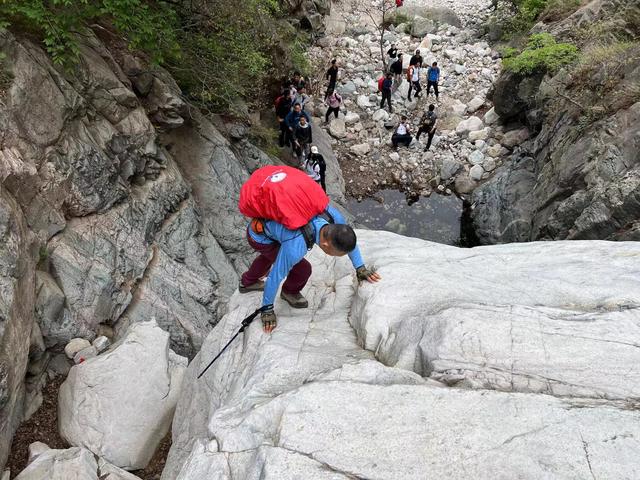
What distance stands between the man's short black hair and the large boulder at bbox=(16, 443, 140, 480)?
4.41m

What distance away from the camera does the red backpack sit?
463 cm

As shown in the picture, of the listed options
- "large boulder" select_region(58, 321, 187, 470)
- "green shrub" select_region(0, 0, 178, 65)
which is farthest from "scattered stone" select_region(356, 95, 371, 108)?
"large boulder" select_region(58, 321, 187, 470)

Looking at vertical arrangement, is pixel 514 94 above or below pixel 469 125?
above

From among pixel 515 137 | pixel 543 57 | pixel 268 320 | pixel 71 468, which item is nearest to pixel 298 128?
pixel 515 137

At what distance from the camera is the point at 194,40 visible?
11297mm

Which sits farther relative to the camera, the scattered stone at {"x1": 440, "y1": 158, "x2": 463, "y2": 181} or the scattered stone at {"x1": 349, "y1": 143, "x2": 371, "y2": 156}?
the scattered stone at {"x1": 349, "y1": 143, "x2": 371, "y2": 156}

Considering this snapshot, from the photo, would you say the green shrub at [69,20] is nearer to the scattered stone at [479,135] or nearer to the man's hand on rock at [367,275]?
the man's hand on rock at [367,275]

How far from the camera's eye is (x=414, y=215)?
16.5m

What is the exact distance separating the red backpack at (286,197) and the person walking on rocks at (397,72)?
1604 centimetres

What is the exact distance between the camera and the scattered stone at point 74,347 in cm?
750

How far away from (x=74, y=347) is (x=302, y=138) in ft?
33.6

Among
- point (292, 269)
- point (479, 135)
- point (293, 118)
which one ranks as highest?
point (292, 269)

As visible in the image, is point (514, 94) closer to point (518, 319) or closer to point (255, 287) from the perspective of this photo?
Result: point (255, 287)

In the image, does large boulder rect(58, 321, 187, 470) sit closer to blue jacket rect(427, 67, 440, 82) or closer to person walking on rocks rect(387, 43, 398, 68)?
blue jacket rect(427, 67, 440, 82)
